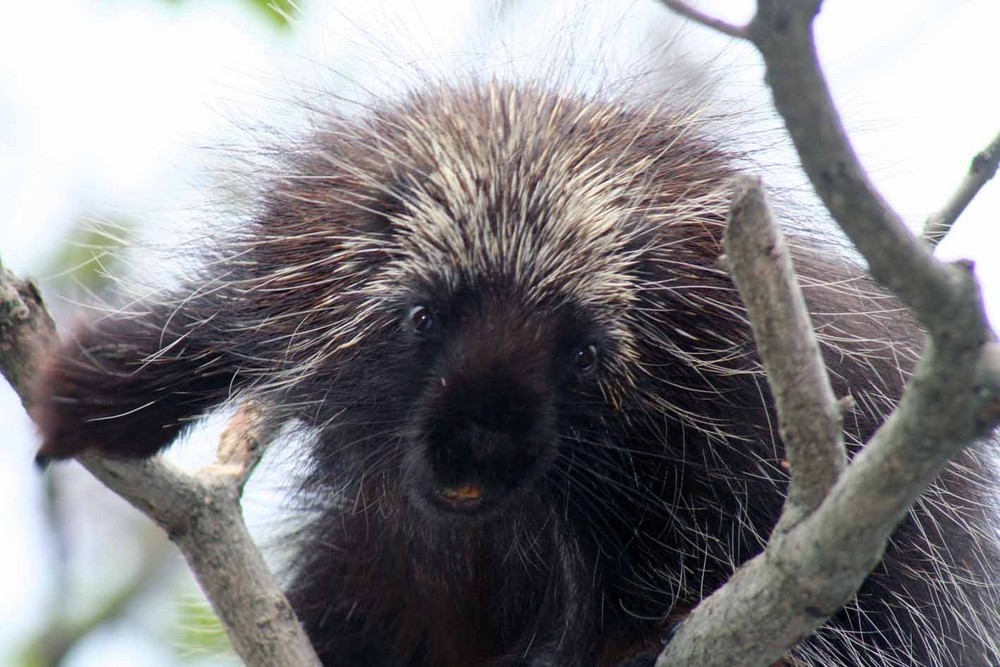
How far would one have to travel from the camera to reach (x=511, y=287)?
252cm

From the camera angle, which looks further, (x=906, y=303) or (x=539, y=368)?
(x=539, y=368)

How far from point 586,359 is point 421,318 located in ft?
1.22

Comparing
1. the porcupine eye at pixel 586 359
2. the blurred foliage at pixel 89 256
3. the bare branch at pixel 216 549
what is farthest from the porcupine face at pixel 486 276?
the blurred foliage at pixel 89 256

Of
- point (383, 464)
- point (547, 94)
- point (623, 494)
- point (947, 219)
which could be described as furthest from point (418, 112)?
point (947, 219)

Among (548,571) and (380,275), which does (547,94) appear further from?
(548,571)

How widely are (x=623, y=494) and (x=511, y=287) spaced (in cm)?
62

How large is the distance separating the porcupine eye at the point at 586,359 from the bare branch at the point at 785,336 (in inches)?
36.1

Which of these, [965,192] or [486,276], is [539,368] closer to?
[486,276]

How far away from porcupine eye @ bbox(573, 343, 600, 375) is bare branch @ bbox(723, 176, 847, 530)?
0.92 m

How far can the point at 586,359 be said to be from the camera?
102 inches

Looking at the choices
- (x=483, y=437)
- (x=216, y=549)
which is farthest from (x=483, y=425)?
(x=216, y=549)

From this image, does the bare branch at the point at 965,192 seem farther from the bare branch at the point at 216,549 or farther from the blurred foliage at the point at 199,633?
the blurred foliage at the point at 199,633

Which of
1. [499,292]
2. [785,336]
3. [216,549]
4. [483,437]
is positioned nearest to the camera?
[785,336]

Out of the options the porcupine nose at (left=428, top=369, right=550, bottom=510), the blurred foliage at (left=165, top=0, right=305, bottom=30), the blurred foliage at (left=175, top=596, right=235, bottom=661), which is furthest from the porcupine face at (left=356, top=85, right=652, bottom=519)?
the blurred foliage at (left=175, top=596, right=235, bottom=661)
